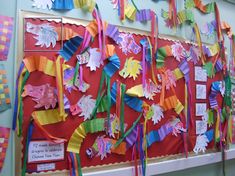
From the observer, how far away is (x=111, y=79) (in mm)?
1447

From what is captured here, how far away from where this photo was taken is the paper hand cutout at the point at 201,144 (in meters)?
1.82

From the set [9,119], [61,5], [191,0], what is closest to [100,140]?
[9,119]

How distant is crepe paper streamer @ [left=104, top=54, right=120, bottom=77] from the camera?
1.43 meters

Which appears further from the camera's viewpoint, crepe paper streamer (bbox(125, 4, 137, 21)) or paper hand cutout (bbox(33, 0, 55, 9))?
crepe paper streamer (bbox(125, 4, 137, 21))

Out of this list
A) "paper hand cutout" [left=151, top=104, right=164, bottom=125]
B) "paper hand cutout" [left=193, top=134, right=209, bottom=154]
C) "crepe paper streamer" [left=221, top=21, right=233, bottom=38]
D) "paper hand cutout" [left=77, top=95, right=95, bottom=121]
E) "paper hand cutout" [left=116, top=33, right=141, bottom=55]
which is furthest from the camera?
"crepe paper streamer" [left=221, top=21, right=233, bottom=38]

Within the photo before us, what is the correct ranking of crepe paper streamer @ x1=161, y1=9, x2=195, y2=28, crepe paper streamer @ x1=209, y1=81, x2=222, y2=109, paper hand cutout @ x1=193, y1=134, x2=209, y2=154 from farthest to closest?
crepe paper streamer @ x1=209, y1=81, x2=222, y2=109
paper hand cutout @ x1=193, y1=134, x2=209, y2=154
crepe paper streamer @ x1=161, y1=9, x2=195, y2=28

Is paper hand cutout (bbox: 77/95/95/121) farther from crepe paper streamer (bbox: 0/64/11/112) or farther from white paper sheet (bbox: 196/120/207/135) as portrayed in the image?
white paper sheet (bbox: 196/120/207/135)

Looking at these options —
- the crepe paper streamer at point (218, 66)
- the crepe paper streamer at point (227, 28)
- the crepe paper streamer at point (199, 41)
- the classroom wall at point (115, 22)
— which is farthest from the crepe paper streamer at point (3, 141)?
the crepe paper streamer at point (227, 28)

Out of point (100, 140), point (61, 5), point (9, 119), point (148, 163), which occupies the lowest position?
point (148, 163)

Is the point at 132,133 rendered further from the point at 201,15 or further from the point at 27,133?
the point at 201,15

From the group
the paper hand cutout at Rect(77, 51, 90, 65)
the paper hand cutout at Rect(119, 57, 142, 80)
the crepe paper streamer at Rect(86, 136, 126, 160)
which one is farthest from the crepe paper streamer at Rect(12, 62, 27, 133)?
the paper hand cutout at Rect(119, 57, 142, 80)

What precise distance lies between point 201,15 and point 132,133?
1015 millimetres

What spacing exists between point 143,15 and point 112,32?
0.26 meters

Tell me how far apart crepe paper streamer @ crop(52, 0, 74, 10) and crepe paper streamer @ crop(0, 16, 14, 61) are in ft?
0.73
